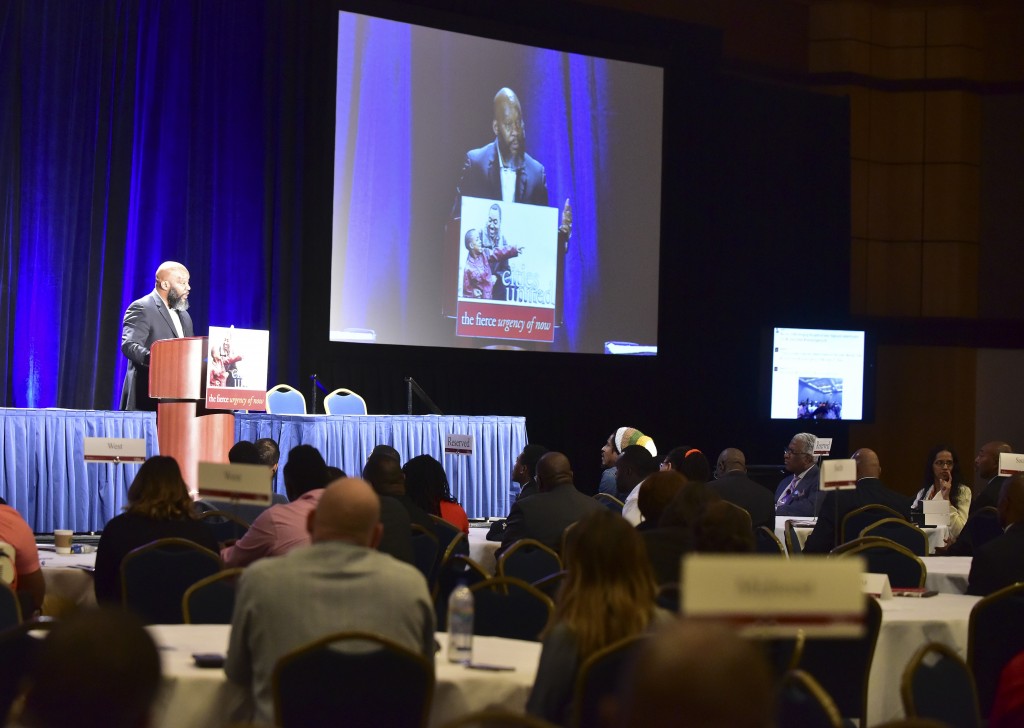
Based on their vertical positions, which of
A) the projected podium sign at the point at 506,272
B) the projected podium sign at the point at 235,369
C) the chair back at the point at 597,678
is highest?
the projected podium sign at the point at 506,272

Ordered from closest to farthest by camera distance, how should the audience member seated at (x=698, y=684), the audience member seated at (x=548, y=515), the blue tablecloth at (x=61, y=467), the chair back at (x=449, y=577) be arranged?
the audience member seated at (x=698, y=684) < the chair back at (x=449, y=577) < the audience member seated at (x=548, y=515) < the blue tablecloth at (x=61, y=467)

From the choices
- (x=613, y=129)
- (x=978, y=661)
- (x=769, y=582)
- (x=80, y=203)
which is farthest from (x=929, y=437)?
(x=769, y=582)

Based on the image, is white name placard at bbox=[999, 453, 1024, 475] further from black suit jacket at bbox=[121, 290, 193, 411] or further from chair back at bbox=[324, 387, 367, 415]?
black suit jacket at bbox=[121, 290, 193, 411]

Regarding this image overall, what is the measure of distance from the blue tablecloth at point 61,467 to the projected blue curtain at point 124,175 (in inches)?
97.8

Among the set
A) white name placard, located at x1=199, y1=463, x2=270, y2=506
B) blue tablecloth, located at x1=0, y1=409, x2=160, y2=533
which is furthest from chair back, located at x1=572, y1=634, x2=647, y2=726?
blue tablecloth, located at x1=0, y1=409, x2=160, y2=533

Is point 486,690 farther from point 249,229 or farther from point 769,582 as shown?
point 249,229

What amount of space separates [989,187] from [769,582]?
14.4 metres

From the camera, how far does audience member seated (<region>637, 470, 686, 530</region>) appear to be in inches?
202

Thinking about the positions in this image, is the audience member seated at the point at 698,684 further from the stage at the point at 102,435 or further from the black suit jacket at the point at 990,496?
the stage at the point at 102,435

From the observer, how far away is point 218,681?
10.2 feet

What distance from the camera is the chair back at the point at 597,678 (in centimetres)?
283

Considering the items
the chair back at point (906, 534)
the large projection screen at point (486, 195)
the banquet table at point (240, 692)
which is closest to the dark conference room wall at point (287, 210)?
the large projection screen at point (486, 195)

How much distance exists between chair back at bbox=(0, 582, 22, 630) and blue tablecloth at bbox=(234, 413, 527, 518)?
5.80 metres

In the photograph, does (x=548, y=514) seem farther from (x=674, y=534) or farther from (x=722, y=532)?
(x=722, y=532)
